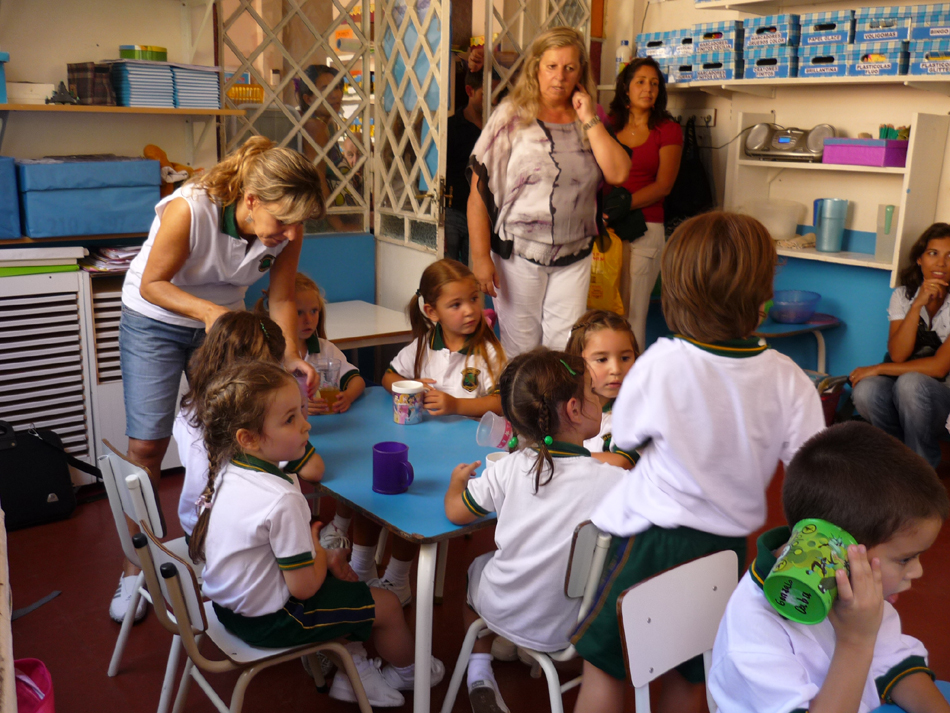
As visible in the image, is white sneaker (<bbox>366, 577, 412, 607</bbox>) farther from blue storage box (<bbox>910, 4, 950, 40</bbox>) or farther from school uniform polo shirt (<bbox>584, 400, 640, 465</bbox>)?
blue storage box (<bbox>910, 4, 950, 40</bbox>)

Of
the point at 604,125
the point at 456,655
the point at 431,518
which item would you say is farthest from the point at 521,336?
the point at 431,518

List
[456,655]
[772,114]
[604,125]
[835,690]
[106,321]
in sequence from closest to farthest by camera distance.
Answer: [835,690], [456,655], [604,125], [106,321], [772,114]

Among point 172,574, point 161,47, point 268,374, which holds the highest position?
point 161,47

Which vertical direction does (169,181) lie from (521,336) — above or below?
above

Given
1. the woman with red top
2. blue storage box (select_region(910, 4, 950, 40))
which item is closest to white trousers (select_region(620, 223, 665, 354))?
the woman with red top

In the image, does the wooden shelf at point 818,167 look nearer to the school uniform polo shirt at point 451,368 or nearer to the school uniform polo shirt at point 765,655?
the school uniform polo shirt at point 451,368

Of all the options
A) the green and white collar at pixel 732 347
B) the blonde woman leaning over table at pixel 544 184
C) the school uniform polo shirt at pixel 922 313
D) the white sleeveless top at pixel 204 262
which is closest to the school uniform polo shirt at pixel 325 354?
the white sleeveless top at pixel 204 262

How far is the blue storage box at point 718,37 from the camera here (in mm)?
4227

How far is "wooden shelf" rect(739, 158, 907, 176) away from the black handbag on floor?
3.44 m

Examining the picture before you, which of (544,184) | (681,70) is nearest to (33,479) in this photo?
(544,184)

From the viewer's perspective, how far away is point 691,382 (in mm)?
1478

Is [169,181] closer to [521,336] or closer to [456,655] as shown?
[521,336]

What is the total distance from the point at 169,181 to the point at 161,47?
1.81ft

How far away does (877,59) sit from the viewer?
12.4ft
